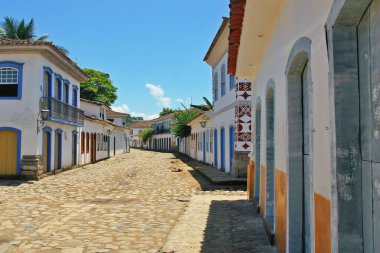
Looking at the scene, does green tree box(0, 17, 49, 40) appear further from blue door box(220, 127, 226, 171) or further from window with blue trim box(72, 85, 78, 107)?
blue door box(220, 127, 226, 171)

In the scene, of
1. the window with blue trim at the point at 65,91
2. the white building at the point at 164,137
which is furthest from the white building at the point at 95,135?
the white building at the point at 164,137

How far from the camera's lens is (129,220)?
26.3 ft

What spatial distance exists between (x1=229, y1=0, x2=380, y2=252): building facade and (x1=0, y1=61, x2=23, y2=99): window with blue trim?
13.7 meters

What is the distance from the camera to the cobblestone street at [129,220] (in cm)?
607

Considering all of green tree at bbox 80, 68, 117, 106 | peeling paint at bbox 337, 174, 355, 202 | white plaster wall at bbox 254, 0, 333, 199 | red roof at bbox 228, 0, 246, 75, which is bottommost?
peeling paint at bbox 337, 174, 355, 202

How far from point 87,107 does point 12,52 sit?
57.1 feet

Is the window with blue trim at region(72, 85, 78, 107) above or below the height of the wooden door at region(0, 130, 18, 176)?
above

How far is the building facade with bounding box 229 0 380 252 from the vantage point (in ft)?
7.82

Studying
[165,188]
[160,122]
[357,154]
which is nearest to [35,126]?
[165,188]

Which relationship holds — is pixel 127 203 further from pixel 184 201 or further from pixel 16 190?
pixel 16 190

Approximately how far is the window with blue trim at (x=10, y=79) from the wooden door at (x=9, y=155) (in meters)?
1.60

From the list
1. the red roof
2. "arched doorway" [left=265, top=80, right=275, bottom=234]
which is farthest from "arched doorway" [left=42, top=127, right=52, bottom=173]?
"arched doorway" [left=265, top=80, right=275, bottom=234]

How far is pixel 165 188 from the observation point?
43.7 feet

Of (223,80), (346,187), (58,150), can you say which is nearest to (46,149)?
(58,150)
